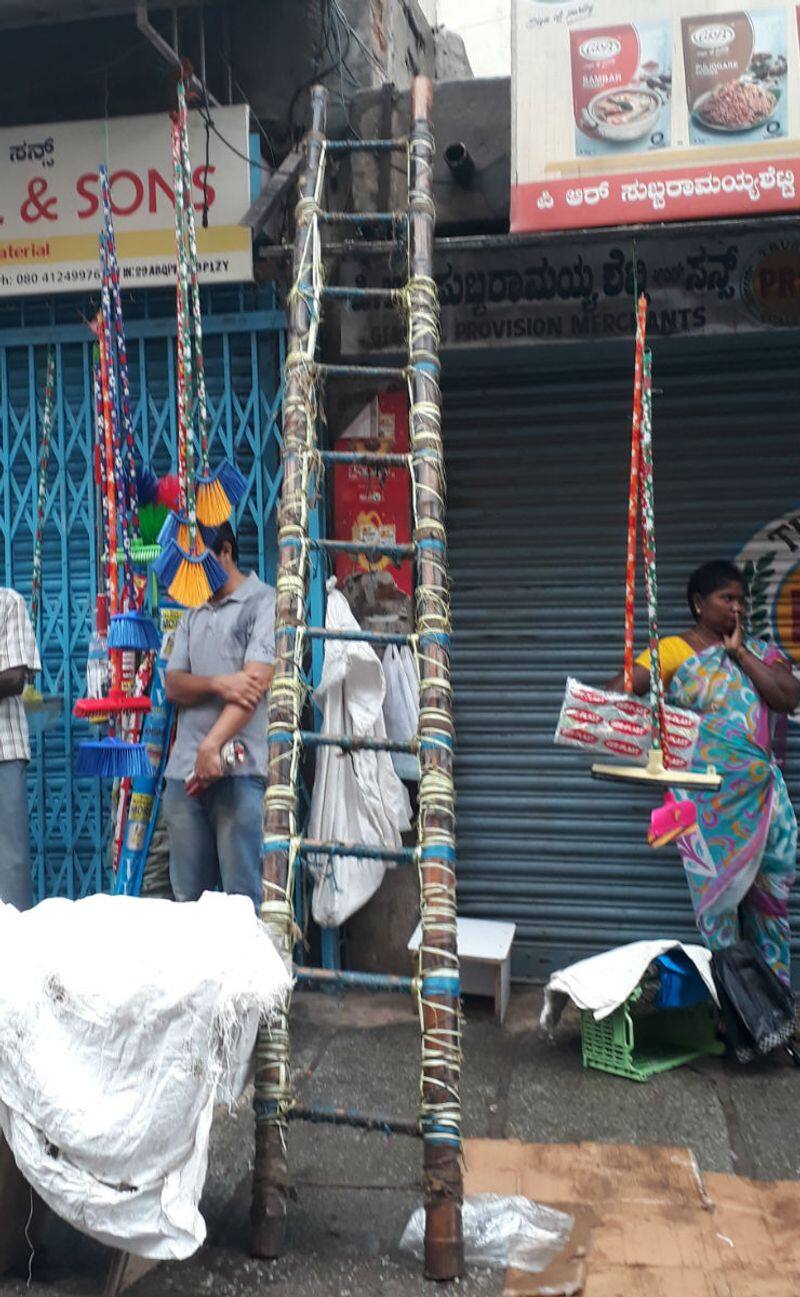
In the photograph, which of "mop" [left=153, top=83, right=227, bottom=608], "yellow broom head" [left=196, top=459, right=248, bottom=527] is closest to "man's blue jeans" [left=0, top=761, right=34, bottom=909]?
"mop" [left=153, top=83, right=227, bottom=608]

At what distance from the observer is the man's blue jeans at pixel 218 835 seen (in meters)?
4.73

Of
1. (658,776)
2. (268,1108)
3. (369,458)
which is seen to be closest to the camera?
(268,1108)

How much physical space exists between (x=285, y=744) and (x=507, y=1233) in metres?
1.38

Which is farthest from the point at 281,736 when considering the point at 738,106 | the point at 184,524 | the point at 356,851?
the point at 738,106

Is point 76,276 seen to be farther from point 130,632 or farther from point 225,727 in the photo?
point 225,727

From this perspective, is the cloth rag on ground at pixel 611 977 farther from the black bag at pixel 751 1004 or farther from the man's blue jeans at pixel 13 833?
the man's blue jeans at pixel 13 833

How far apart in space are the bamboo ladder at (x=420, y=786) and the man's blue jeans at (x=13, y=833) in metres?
2.17

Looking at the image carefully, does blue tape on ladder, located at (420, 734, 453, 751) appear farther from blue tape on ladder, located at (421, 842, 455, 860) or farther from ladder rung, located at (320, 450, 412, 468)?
ladder rung, located at (320, 450, 412, 468)

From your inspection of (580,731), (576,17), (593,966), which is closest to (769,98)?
(576,17)

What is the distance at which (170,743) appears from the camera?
5.11 m

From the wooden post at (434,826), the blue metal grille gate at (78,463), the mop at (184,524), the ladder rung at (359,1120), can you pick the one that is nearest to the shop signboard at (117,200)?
the blue metal grille gate at (78,463)

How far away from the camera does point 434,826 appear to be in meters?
3.33

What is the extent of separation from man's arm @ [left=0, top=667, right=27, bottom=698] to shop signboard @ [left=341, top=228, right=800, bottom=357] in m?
1.95

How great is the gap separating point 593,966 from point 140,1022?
2182 millimetres
